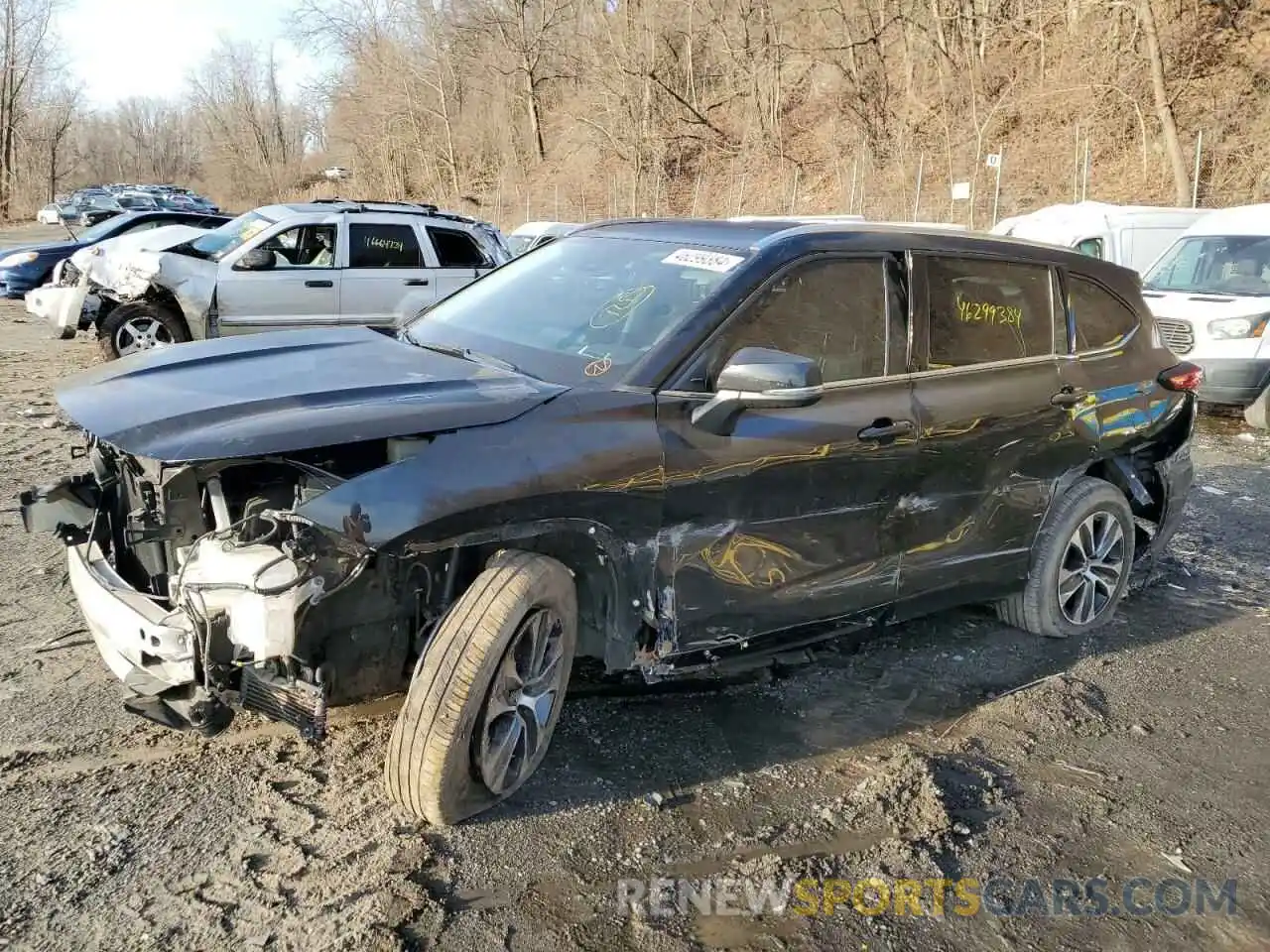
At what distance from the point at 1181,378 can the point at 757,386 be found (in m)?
3.03

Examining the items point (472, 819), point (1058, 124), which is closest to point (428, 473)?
point (472, 819)

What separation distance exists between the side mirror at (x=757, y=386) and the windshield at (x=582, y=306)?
307mm

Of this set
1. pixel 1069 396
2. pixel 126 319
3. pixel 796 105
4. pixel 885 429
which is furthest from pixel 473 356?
pixel 796 105

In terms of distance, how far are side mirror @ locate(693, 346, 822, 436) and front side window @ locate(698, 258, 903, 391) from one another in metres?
0.17

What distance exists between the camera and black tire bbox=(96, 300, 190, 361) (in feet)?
33.2

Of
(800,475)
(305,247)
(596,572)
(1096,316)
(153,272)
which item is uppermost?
(305,247)

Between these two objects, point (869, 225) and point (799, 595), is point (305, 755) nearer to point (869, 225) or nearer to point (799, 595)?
point (799, 595)

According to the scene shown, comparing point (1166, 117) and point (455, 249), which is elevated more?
point (1166, 117)

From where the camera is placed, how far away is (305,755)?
335 cm

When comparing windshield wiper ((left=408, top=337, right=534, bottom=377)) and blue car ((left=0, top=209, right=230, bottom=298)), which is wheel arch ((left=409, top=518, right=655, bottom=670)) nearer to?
windshield wiper ((left=408, top=337, right=534, bottom=377))

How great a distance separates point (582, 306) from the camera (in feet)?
12.4

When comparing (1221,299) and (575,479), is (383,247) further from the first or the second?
(1221,299)

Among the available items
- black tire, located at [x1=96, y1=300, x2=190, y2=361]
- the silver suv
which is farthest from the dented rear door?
black tire, located at [x1=96, y1=300, x2=190, y2=361]

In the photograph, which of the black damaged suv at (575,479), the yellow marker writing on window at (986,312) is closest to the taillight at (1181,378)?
the black damaged suv at (575,479)
